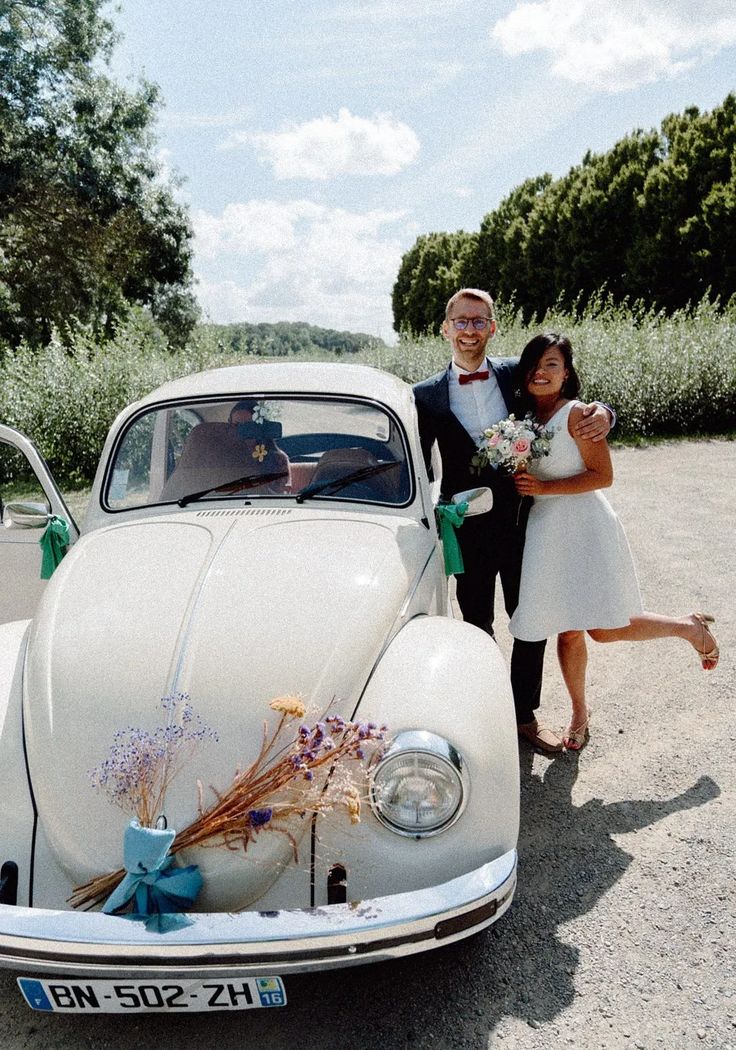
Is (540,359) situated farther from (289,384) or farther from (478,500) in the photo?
(289,384)

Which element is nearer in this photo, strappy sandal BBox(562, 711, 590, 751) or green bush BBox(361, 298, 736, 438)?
strappy sandal BBox(562, 711, 590, 751)

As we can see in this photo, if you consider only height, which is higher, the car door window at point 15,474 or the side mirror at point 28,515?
the side mirror at point 28,515

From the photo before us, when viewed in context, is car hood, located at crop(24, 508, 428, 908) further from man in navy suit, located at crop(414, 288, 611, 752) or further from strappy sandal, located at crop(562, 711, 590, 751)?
strappy sandal, located at crop(562, 711, 590, 751)

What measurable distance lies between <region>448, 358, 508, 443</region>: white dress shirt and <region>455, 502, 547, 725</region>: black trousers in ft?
1.53

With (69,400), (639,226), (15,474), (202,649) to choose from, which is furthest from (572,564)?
(639,226)

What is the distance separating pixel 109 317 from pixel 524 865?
82.9ft

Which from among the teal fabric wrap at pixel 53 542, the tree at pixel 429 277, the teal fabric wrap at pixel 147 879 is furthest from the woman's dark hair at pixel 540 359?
the tree at pixel 429 277

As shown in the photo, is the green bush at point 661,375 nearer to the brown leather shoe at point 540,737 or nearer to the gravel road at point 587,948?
the gravel road at point 587,948

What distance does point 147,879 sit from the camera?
7.59 feet

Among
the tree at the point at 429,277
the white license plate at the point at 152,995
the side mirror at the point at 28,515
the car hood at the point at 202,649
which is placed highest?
the tree at the point at 429,277

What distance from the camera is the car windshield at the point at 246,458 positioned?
3914mm

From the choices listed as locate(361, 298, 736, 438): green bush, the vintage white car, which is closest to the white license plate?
the vintage white car

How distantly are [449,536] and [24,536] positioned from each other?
244cm

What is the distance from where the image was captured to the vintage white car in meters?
2.17
